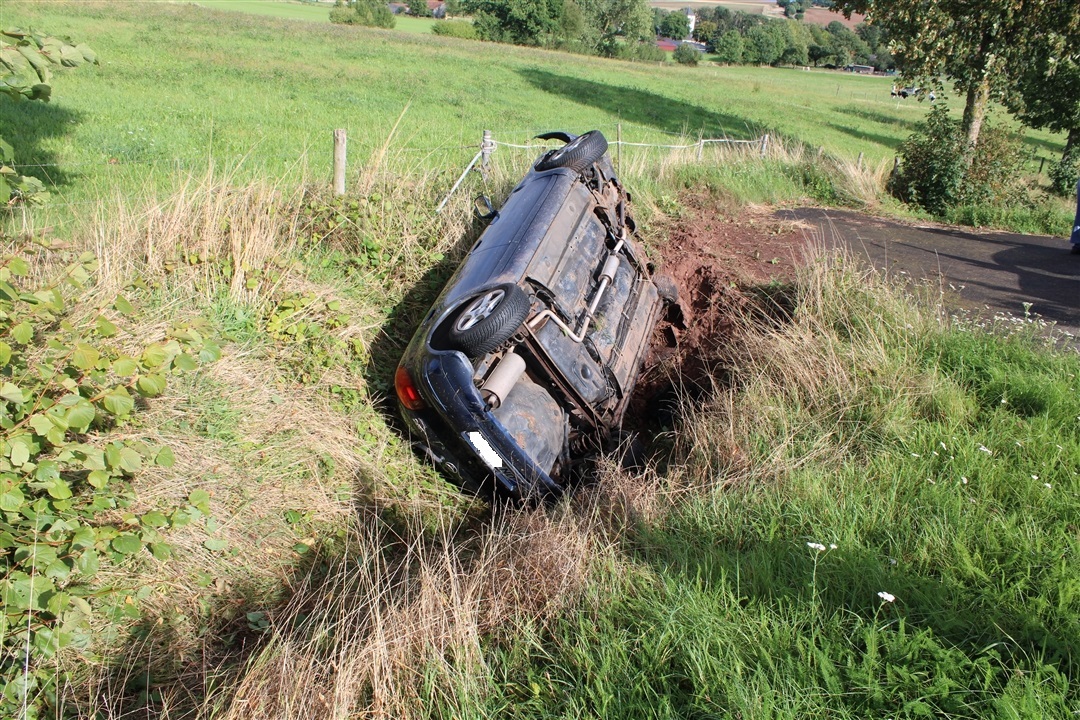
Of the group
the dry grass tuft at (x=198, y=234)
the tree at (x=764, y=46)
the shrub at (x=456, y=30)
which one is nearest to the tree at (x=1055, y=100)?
the dry grass tuft at (x=198, y=234)

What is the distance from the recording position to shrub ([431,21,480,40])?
50.0 m

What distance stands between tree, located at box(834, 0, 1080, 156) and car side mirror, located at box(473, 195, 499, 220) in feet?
38.1

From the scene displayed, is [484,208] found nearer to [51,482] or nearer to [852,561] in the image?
[51,482]

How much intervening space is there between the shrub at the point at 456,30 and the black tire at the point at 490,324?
49.0 meters

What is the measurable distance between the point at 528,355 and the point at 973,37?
50.0 ft

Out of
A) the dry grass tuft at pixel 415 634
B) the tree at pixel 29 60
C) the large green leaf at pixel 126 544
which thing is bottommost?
the dry grass tuft at pixel 415 634

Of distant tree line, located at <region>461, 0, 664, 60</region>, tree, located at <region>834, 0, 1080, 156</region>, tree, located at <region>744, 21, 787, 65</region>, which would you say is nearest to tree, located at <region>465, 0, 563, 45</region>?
distant tree line, located at <region>461, 0, 664, 60</region>

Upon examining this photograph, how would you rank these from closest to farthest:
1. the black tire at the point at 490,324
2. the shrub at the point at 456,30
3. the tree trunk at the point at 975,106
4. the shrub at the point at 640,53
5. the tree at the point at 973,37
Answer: the black tire at the point at 490,324, the tree at the point at 973,37, the tree trunk at the point at 975,106, the shrub at the point at 456,30, the shrub at the point at 640,53

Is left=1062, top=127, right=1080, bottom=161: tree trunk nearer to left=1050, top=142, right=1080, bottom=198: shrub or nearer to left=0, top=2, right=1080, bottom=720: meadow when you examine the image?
left=1050, top=142, right=1080, bottom=198: shrub

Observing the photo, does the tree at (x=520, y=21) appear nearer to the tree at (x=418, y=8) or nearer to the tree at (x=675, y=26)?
the tree at (x=418, y=8)

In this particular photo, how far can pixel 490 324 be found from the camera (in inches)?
192

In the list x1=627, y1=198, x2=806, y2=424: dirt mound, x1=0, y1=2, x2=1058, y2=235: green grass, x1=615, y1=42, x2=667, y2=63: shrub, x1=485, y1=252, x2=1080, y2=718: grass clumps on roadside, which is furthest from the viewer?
x1=615, y1=42, x2=667, y2=63: shrub

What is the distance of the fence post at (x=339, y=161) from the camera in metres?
7.37

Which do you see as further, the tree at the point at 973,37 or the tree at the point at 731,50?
the tree at the point at 731,50
